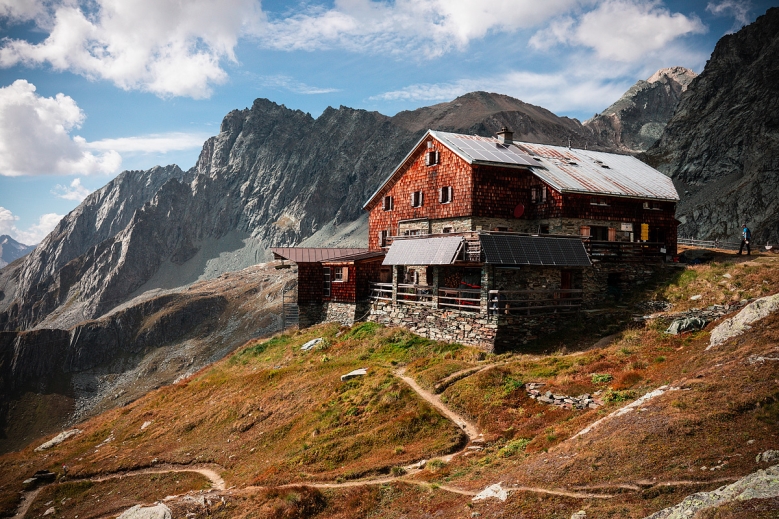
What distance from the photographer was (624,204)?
41.1 metres

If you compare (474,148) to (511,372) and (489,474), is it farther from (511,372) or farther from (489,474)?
(489,474)

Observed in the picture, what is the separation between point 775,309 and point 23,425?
115 metres

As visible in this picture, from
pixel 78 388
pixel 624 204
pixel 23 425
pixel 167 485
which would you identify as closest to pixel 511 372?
pixel 167 485

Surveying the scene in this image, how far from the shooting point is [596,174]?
44.2m

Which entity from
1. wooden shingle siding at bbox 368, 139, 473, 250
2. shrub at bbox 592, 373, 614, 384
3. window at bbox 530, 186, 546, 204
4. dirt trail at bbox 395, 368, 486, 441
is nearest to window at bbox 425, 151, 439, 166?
wooden shingle siding at bbox 368, 139, 473, 250

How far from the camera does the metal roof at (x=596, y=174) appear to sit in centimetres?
4044

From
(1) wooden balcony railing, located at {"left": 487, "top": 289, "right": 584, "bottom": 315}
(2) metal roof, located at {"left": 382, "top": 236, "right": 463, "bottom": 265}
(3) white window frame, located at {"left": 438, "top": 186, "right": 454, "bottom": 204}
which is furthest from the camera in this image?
(3) white window frame, located at {"left": 438, "top": 186, "right": 454, "bottom": 204}

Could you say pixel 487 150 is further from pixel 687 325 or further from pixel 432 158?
pixel 687 325

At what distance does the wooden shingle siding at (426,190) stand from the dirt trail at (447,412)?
17.4 m

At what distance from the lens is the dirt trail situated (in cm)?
2236

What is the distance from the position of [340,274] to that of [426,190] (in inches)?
436

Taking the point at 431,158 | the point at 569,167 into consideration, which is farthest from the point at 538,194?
the point at 431,158

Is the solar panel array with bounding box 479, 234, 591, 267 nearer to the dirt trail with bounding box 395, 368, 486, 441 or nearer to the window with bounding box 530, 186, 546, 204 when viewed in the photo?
the window with bounding box 530, 186, 546, 204

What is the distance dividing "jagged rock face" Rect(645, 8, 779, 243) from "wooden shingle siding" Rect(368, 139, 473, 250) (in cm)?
5972
